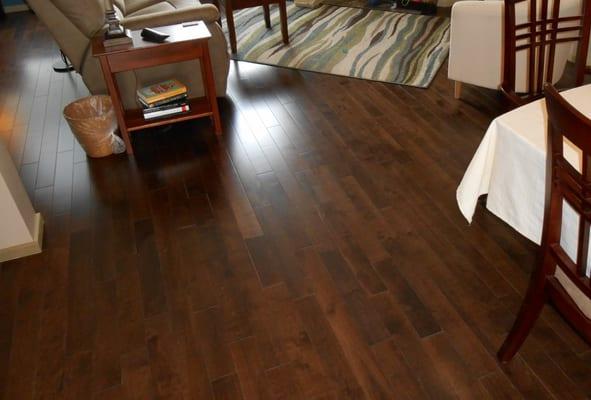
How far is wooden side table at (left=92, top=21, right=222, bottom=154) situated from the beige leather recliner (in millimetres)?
110

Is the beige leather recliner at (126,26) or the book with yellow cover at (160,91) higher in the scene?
the beige leather recliner at (126,26)

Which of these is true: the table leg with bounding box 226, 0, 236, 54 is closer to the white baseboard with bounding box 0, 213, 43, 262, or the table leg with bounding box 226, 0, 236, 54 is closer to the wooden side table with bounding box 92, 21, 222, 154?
the wooden side table with bounding box 92, 21, 222, 154

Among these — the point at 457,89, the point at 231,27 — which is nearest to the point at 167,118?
the point at 231,27

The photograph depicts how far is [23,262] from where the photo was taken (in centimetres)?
219

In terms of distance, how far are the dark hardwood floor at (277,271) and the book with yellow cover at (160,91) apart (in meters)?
0.28

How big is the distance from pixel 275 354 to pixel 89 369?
64cm

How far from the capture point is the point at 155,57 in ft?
8.77

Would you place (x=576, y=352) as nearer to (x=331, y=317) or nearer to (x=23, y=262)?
(x=331, y=317)

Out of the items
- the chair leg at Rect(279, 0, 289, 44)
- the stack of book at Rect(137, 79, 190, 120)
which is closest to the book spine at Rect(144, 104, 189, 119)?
the stack of book at Rect(137, 79, 190, 120)

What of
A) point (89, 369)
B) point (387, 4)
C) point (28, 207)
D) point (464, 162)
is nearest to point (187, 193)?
point (28, 207)

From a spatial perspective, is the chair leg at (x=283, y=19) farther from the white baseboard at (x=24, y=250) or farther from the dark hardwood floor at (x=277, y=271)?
the white baseboard at (x=24, y=250)

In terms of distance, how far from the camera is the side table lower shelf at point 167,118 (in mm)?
2891

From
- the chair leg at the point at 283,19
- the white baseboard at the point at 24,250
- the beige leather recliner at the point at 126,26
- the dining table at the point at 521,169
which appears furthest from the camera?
the chair leg at the point at 283,19

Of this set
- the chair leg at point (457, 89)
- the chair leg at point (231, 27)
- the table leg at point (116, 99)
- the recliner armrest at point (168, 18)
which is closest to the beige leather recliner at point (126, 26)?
the recliner armrest at point (168, 18)
